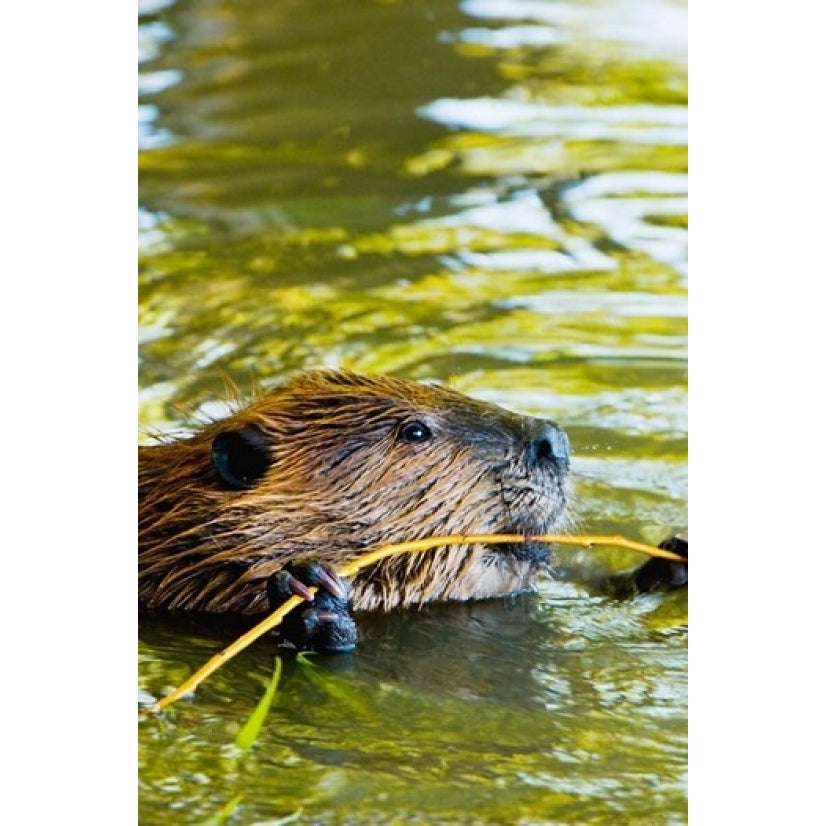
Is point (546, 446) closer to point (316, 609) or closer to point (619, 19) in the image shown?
point (316, 609)

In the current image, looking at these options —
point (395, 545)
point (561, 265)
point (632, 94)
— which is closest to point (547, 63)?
point (632, 94)

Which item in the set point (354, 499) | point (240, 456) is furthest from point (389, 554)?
point (240, 456)

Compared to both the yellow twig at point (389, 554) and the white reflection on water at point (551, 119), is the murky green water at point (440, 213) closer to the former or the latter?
the white reflection on water at point (551, 119)

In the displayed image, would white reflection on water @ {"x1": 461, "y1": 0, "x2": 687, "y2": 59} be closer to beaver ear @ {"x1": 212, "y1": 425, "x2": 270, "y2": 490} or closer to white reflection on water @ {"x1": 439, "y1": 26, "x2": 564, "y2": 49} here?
white reflection on water @ {"x1": 439, "y1": 26, "x2": 564, "y2": 49}

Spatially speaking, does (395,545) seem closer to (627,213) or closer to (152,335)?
(152,335)

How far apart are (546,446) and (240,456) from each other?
697mm

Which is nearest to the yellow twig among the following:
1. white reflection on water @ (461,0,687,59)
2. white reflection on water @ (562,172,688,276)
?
white reflection on water @ (562,172,688,276)

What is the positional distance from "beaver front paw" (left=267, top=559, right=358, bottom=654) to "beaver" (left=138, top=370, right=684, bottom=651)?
18 centimetres

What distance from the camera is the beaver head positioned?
4.00 metres

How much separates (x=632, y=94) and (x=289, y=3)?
963 mm

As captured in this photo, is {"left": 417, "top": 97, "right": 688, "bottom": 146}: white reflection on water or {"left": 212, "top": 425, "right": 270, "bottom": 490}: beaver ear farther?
{"left": 417, "top": 97, "right": 688, "bottom": 146}: white reflection on water

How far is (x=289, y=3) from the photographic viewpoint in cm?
447

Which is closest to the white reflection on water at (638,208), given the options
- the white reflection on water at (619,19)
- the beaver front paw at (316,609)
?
the white reflection on water at (619,19)
